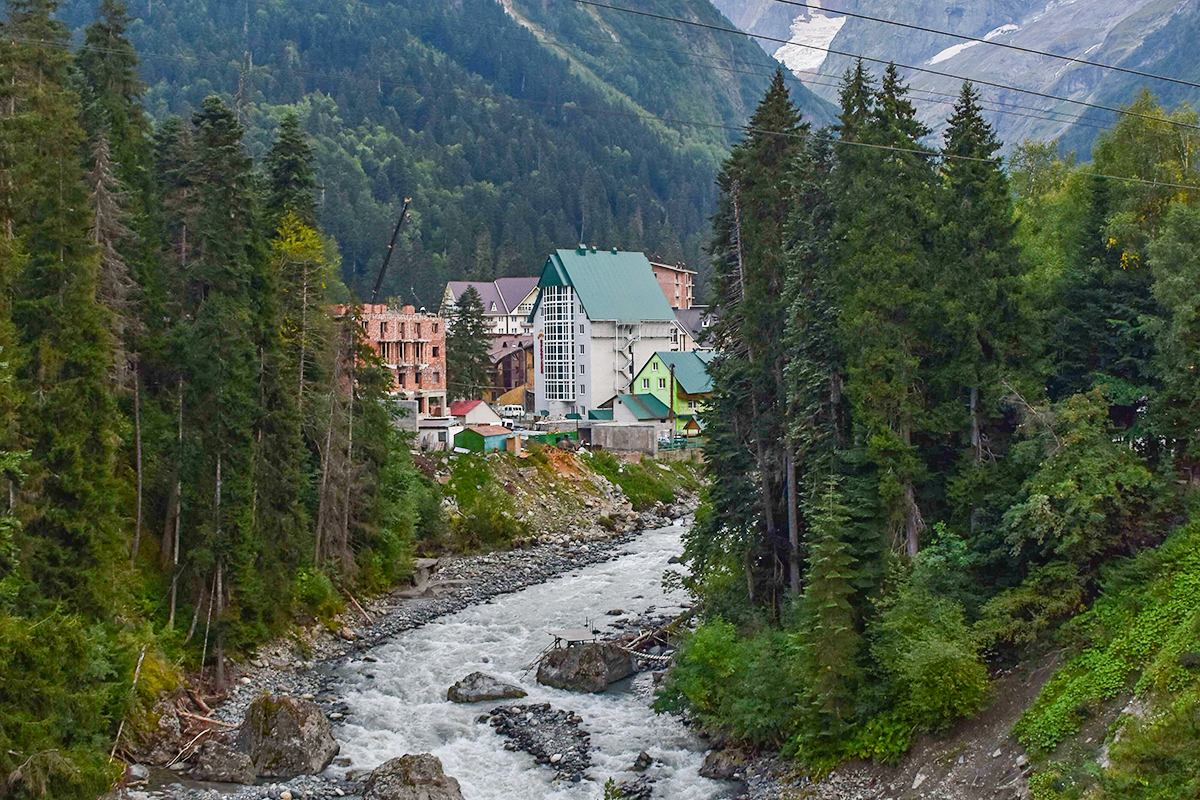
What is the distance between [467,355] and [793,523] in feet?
188

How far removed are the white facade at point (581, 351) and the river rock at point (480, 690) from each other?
57.4m

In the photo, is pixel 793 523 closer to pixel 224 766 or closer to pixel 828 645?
pixel 828 645

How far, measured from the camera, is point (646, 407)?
8431cm

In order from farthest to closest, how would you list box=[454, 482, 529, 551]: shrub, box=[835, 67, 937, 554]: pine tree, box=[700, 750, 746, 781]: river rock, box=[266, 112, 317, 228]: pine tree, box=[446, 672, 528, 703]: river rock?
box=[454, 482, 529, 551]: shrub → box=[266, 112, 317, 228]: pine tree → box=[446, 672, 528, 703]: river rock → box=[835, 67, 937, 554]: pine tree → box=[700, 750, 746, 781]: river rock

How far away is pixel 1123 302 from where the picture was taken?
27656 mm

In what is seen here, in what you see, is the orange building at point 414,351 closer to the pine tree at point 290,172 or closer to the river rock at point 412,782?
the pine tree at point 290,172

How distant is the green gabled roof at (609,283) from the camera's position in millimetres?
90938

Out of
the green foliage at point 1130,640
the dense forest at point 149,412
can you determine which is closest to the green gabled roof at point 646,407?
the dense forest at point 149,412

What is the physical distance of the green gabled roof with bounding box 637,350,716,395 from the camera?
83.9 meters

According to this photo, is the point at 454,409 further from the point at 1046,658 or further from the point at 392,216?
the point at 392,216

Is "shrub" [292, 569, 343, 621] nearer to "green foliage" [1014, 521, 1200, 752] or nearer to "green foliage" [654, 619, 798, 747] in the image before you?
"green foliage" [654, 619, 798, 747]

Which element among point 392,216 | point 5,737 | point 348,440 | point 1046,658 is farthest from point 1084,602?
point 392,216

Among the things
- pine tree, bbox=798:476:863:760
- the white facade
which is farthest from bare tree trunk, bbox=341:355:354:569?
the white facade

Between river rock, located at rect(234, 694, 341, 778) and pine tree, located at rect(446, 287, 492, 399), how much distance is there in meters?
56.5
